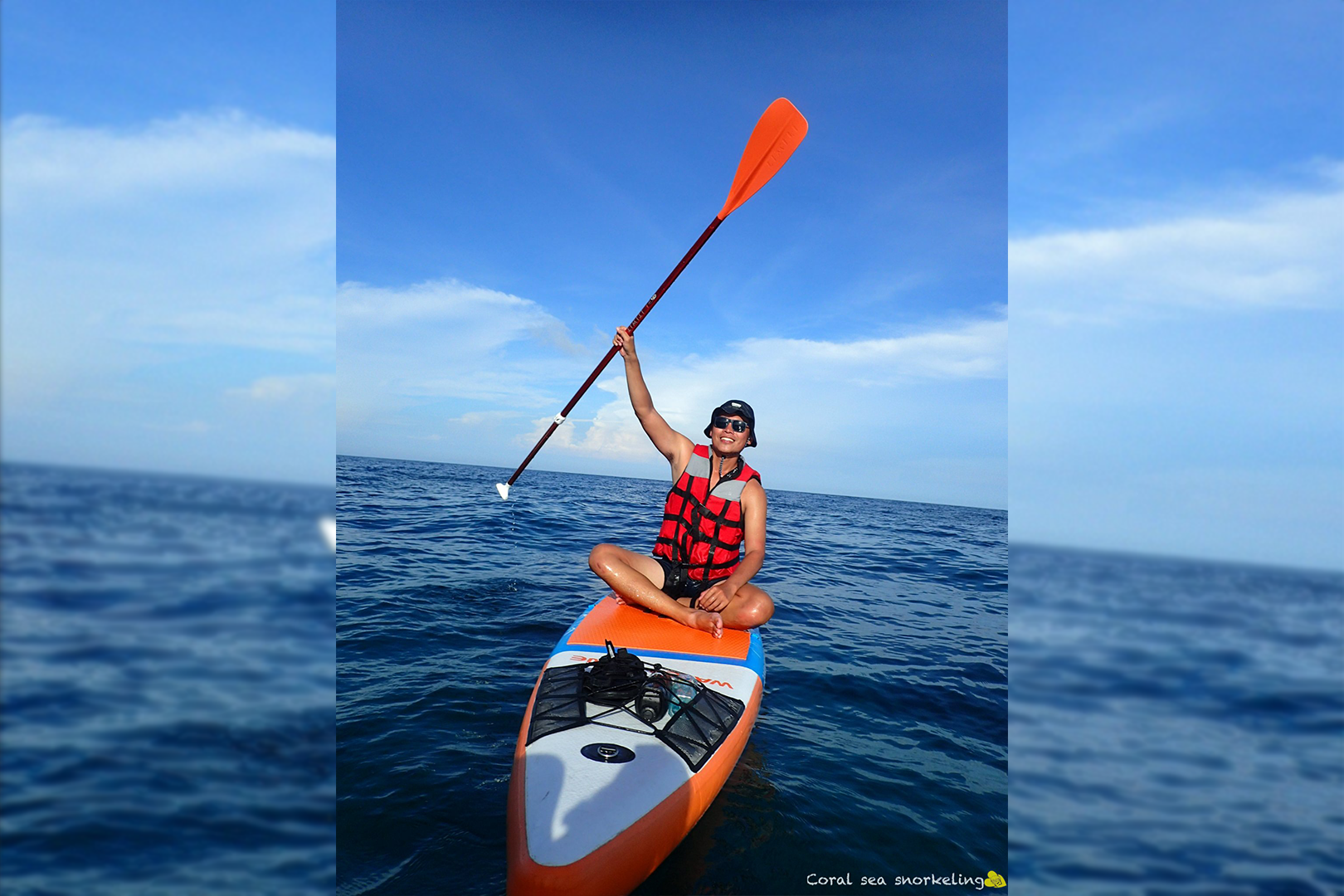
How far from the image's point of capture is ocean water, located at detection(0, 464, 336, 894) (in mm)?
2191

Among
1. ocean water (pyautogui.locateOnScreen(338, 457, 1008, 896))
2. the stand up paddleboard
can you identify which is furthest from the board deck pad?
ocean water (pyautogui.locateOnScreen(338, 457, 1008, 896))

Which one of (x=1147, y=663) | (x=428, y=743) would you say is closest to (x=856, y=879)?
(x=428, y=743)

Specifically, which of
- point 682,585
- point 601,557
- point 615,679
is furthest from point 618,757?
point 682,585

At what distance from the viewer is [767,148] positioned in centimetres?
603

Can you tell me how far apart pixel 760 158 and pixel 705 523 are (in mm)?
3761

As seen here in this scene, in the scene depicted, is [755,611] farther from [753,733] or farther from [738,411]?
[738,411]

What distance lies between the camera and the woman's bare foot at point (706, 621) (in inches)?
191

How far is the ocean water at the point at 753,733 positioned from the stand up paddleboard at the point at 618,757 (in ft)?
1.18

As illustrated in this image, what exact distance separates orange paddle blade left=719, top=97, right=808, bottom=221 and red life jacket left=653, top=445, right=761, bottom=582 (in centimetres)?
266

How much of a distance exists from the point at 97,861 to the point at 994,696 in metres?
6.36

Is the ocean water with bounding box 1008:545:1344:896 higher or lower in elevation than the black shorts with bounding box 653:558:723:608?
lower
